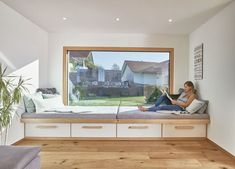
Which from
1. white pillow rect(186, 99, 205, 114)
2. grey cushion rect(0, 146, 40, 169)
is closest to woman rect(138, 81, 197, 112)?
white pillow rect(186, 99, 205, 114)

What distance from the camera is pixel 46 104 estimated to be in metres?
4.34

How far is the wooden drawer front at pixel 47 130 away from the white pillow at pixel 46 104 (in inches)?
11.7

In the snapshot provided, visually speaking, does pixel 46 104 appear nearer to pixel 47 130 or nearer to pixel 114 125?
pixel 47 130

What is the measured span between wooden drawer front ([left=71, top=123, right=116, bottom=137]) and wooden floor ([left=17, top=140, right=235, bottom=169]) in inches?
6.6

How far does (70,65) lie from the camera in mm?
5527

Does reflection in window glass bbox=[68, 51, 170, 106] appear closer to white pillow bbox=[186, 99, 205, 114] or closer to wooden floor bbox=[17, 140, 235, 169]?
white pillow bbox=[186, 99, 205, 114]

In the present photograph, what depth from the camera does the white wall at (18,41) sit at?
335cm

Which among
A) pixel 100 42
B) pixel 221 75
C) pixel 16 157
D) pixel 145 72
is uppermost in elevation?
pixel 100 42

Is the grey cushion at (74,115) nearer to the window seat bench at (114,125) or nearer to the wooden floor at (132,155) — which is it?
the window seat bench at (114,125)

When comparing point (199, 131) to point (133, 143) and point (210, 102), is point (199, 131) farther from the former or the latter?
point (133, 143)

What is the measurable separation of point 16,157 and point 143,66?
420cm

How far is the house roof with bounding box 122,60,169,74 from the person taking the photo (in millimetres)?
5564

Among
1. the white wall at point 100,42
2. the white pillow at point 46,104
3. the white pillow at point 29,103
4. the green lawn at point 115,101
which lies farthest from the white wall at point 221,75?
the white pillow at point 29,103

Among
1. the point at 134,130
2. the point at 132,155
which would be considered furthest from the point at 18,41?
the point at 132,155
